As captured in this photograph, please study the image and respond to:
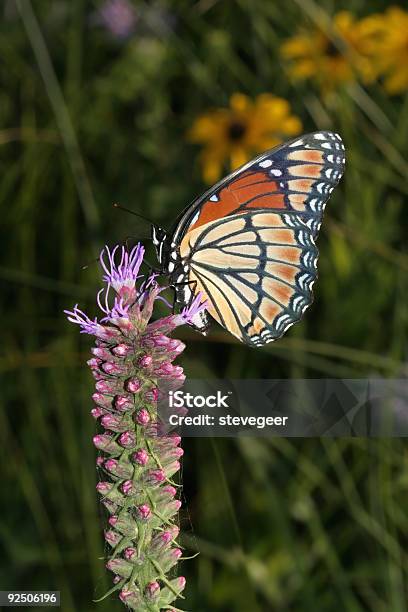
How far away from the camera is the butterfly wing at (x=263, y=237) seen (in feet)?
3.16

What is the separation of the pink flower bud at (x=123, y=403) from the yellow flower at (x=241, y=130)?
1.02 meters

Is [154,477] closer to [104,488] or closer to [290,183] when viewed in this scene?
[104,488]

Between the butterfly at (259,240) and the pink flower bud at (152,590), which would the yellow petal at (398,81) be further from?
the pink flower bud at (152,590)

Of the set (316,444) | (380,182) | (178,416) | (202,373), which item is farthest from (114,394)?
(380,182)

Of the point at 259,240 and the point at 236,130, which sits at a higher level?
the point at 236,130

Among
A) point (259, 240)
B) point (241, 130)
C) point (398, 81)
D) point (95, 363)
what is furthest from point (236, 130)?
point (95, 363)

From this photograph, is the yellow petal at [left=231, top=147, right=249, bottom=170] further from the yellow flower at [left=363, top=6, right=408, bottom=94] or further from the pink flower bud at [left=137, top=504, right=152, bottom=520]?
the pink flower bud at [left=137, top=504, right=152, bottom=520]

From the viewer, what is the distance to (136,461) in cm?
58

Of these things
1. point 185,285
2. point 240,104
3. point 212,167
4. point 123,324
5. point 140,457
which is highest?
point 240,104

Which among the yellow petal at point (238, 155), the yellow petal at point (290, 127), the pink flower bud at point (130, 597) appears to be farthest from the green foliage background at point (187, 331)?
the pink flower bud at point (130, 597)

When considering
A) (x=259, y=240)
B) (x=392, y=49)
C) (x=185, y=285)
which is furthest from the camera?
(x=392, y=49)

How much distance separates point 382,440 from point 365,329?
11.5 inches

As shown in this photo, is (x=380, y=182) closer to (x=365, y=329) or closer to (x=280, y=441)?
(x=365, y=329)

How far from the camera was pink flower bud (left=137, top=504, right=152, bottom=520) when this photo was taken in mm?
582
